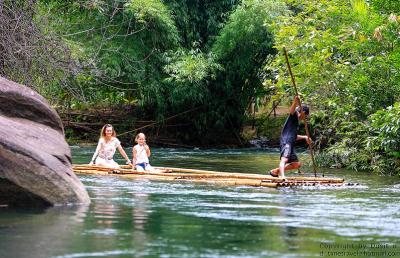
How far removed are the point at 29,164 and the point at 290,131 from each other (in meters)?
6.26

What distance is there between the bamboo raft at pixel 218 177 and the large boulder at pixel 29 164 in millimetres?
3902

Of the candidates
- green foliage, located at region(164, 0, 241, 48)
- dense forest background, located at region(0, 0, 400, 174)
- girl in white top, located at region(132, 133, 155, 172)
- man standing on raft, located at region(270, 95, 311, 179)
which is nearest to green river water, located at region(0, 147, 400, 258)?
man standing on raft, located at region(270, 95, 311, 179)

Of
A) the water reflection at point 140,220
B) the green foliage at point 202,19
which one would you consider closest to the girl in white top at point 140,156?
the water reflection at point 140,220

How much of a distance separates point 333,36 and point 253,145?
38.1 feet

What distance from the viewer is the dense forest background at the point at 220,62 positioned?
16.6m

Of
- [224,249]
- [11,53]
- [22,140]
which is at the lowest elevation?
[224,249]

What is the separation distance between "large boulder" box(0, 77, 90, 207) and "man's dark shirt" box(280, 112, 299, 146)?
4.95 m

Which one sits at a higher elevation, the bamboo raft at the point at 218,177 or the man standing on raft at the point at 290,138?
the man standing on raft at the point at 290,138

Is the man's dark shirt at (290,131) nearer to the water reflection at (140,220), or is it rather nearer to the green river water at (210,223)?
the green river water at (210,223)

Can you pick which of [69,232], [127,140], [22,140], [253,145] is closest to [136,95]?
[127,140]

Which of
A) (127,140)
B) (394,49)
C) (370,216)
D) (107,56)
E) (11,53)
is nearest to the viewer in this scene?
(370,216)

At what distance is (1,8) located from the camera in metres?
14.9

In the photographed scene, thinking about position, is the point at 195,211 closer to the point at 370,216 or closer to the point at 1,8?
the point at 370,216

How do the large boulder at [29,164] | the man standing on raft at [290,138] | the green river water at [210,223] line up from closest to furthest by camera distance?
the green river water at [210,223] < the large boulder at [29,164] < the man standing on raft at [290,138]
